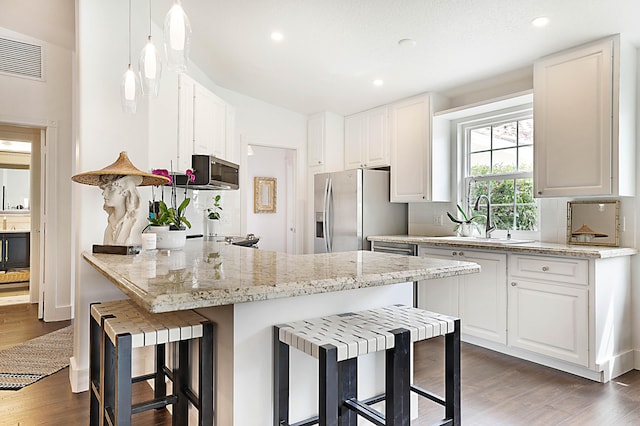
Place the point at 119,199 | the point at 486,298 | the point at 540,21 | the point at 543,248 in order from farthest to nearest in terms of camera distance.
Result: the point at 486,298
the point at 543,248
the point at 540,21
the point at 119,199

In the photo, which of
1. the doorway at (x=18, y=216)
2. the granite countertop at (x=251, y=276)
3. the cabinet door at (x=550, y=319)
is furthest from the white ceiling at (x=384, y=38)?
the doorway at (x=18, y=216)

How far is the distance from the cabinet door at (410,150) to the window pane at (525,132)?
2.77ft

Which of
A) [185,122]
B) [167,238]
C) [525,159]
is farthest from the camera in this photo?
[525,159]

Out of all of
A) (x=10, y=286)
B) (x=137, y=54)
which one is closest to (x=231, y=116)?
(x=137, y=54)

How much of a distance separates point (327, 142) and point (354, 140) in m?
0.34

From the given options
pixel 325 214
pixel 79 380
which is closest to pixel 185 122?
pixel 325 214

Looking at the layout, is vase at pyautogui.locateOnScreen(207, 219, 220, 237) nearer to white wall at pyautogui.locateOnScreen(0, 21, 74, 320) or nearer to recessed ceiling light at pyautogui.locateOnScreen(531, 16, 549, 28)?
white wall at pyautogui.locateOnScreen(0, 21, 74, 320)

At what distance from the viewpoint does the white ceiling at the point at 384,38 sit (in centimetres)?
270

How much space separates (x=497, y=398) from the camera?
2.45 m

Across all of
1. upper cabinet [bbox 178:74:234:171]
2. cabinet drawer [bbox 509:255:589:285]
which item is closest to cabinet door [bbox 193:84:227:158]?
upper cabinet [bbox 178:74:234:171]

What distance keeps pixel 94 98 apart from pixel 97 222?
82 cm

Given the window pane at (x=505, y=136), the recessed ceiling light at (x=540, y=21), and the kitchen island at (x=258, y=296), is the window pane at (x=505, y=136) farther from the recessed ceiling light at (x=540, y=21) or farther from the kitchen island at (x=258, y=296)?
the kitchen island at (x=258, y=296)

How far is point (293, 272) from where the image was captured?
1.36m

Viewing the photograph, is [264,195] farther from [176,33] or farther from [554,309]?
[176,33]
